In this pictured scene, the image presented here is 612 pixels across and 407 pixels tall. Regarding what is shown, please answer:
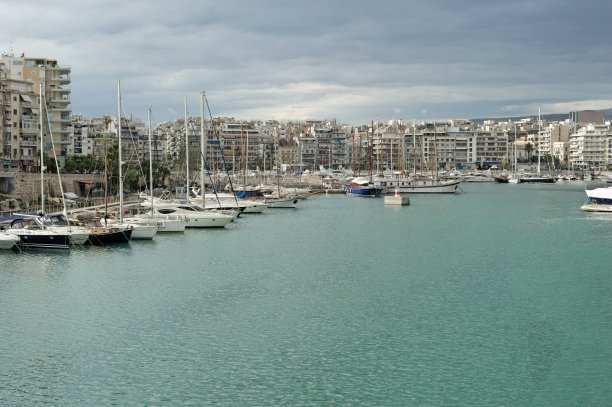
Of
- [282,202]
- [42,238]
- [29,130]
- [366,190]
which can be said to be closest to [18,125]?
[29,130]

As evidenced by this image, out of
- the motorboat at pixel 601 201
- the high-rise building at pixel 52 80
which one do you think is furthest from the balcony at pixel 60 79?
the motorboat at pixel 601 201

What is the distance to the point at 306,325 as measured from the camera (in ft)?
79.8

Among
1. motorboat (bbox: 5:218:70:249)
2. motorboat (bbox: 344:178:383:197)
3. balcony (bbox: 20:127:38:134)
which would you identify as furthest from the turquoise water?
motorboat (bbox: 344:178:383:197)

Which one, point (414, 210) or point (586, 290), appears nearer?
point (586, 290)

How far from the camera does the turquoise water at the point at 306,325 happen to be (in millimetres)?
18281

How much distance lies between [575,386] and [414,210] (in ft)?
200

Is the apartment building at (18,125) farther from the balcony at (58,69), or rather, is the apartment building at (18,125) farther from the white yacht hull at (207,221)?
the white yacht hull at (207,221)

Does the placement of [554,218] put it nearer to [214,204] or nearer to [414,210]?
[414,210]

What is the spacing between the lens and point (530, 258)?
4038 centimetres

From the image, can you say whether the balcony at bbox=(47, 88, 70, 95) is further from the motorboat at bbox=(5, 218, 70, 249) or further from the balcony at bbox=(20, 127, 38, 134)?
the motorboat at bbox=(5, 218, 70, 249)

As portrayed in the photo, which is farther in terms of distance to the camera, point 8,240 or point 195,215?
point 195,215

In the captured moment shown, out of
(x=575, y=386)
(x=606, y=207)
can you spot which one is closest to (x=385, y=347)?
(x=575, y=386)

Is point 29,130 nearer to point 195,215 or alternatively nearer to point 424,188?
point 195,215

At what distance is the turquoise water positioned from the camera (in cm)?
1828
